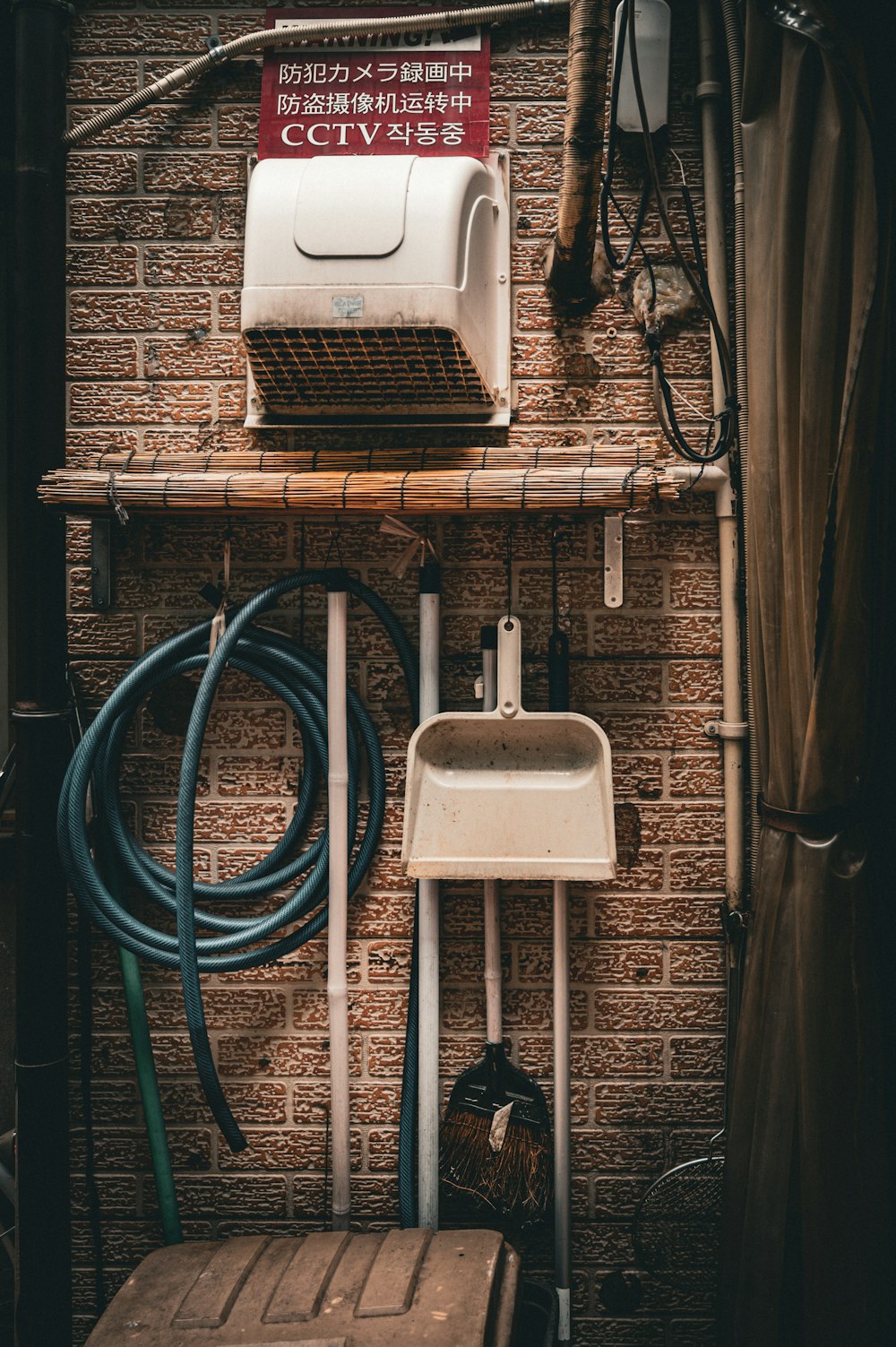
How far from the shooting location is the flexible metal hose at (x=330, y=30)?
1.94 metres

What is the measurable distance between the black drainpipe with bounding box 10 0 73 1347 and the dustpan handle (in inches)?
39.8

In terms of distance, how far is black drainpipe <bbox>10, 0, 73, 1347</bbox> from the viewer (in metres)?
1.92

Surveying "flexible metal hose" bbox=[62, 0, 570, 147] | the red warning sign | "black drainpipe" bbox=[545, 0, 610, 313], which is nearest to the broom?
"black drainpipe" bbox=[545, 0, 610, 313]

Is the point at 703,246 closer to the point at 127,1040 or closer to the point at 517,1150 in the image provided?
the point at 517,1150

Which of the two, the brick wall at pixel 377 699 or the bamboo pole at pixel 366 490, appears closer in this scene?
the bamboo pole at pixel 366 490

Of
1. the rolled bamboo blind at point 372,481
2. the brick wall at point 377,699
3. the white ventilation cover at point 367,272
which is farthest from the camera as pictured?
the brick wall at point 377,699

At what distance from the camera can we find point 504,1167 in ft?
6.40

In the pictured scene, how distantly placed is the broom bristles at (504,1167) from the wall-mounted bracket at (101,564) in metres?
1.49

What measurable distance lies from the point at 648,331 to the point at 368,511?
0.75 meters

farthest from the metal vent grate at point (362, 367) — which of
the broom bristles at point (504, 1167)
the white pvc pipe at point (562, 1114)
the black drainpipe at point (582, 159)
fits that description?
the broom bristles at point (504, 1167)

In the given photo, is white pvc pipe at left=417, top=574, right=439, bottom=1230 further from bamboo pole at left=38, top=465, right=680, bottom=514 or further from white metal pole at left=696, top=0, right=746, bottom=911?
white metal pole at left=696, top=0, right=746, bottom=911

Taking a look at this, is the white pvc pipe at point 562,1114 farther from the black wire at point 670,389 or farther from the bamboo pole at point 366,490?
the black wire at point 670,389

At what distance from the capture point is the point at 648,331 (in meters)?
1.93

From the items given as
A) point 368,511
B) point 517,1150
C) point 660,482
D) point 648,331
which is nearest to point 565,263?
point 648,331
